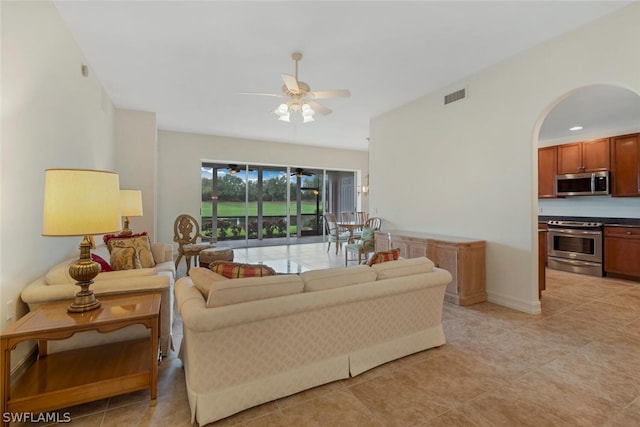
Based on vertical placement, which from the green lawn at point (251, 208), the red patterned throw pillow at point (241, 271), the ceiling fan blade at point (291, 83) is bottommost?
the red patterned throw pillow at point (241, 271)

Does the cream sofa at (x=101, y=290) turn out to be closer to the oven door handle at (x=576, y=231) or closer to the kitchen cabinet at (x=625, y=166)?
the oven door handle at (x=576, y=231)

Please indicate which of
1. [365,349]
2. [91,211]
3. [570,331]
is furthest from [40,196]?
[570,331]

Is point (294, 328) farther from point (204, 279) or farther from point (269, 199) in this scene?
point (269, 199)

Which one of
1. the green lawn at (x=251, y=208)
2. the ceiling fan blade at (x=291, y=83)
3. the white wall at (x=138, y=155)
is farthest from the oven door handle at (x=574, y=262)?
the white wall at (x=138, y=155)

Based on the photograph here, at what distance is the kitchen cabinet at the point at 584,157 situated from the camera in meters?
5.38

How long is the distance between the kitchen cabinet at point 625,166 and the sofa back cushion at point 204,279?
679 cm

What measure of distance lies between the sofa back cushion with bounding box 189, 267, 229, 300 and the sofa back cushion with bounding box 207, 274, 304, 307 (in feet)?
0.47

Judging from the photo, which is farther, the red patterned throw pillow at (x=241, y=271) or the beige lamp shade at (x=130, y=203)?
the beige lamp shade at (x=130, y=203)

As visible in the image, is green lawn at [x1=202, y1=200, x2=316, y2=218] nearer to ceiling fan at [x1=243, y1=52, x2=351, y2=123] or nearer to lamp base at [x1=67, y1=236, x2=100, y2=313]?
ceiling fan at [x1=243, y1=52, x2=351, y2=123]

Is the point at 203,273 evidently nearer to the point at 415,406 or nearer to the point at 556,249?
the point at 415,406

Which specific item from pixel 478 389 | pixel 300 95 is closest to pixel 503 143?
pixel 300 95

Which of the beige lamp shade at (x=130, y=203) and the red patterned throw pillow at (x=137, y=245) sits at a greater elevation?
the beige lamp shade at (x=130, y=203)

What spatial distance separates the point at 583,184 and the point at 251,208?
25.5ft

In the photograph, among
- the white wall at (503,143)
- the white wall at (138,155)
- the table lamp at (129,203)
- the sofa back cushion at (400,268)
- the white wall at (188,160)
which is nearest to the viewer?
the sofa back cushion at (400,268)
